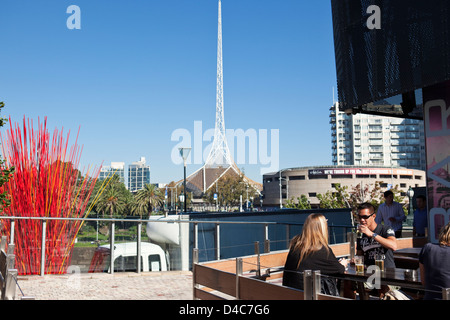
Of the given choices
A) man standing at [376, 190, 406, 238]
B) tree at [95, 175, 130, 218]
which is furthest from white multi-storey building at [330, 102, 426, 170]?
man standing at [376, 190, 406, 238]

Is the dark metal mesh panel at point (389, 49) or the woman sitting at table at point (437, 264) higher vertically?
the dark metal mesh panel at point (389, 49)

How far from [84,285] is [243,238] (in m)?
4.12

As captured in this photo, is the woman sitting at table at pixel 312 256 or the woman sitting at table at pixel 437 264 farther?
the woman sitting at table at pixel 312 256

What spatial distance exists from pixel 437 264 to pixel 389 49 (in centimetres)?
571

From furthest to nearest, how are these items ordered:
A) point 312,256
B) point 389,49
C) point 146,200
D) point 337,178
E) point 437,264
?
point 337,178, point 146,200, point 389,49, point 312,256, point 437,264

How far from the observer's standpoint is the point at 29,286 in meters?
7.81

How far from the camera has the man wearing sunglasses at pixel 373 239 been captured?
5.18m

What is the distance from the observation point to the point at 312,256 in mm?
4266

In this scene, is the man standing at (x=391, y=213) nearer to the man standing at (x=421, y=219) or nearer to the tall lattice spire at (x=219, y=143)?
the man standing at (x=421, y=219)

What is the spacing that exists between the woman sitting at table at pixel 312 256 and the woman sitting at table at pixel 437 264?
723 millimetres

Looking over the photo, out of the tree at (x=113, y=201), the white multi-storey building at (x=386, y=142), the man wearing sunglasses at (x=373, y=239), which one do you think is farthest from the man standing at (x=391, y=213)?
the white multi-storey building at (x=386, y=142)

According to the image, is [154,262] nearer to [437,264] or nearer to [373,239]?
[373,239]

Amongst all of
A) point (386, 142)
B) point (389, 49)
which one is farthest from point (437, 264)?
point (386, 142)

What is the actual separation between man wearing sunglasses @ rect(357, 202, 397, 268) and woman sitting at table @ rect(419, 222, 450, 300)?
1237 millimetres
